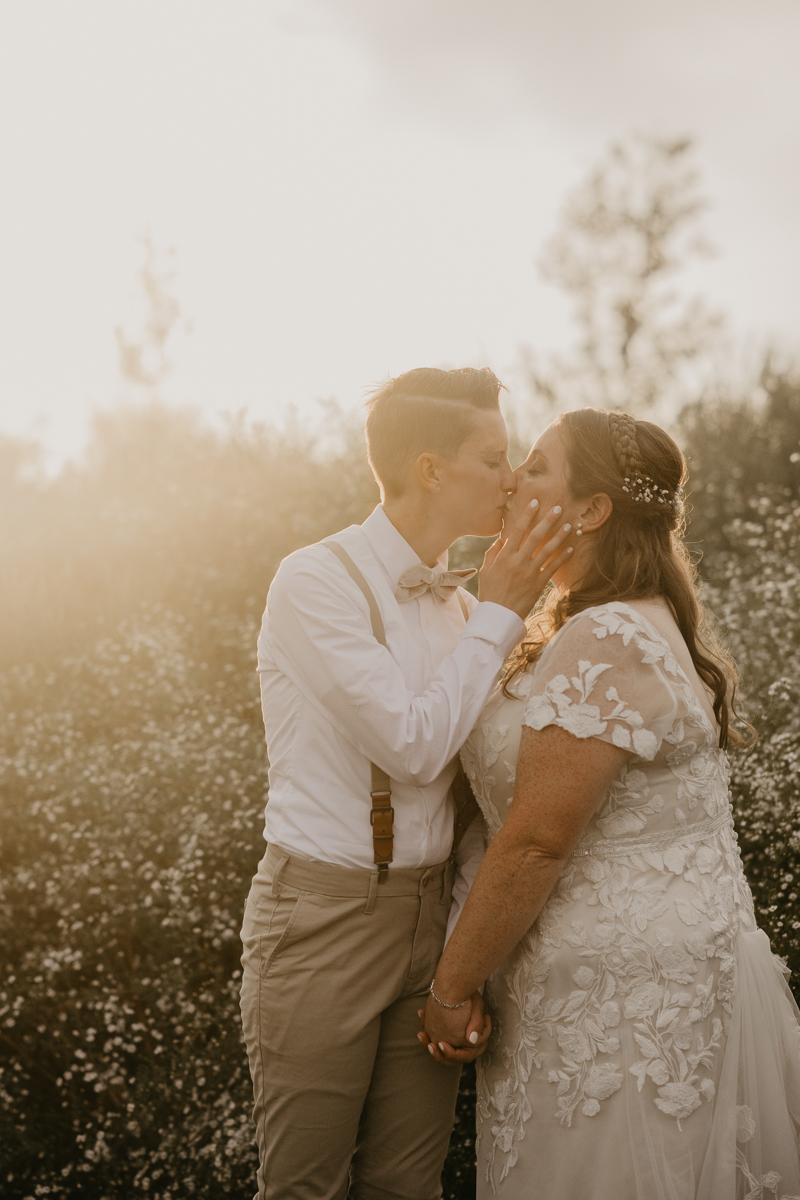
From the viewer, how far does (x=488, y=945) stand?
227cm

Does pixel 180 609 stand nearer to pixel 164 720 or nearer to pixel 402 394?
pixel 164 720

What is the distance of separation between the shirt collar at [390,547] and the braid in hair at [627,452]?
68 cm

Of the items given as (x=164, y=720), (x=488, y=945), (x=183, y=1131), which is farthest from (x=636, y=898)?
(x=164, y=720)

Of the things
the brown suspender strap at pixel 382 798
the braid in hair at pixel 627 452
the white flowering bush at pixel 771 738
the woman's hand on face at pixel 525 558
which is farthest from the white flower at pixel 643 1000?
the braid in hair at pixel 627 452

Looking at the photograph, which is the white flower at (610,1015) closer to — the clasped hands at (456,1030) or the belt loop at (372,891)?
the clasped hands at (456,1030)

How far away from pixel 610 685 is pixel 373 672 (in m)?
0.61

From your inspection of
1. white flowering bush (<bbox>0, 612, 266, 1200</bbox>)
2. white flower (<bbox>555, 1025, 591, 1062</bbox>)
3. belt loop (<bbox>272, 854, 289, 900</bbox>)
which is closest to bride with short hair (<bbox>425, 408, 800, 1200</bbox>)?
white flower (<bbox>555, 1025, 591, 1062</bbox>)

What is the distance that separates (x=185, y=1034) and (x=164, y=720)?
216 cm

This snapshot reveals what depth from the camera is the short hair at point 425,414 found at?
2723mm

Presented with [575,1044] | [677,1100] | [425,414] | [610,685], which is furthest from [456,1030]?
[425,414]

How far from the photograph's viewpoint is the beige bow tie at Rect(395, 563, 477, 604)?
8.62 feet

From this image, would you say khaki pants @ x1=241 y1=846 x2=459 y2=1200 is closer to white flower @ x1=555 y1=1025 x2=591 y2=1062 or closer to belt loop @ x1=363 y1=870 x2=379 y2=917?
belt loop @ x1=363 y1=870 x2=379 y2=917

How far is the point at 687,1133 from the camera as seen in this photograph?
220cm

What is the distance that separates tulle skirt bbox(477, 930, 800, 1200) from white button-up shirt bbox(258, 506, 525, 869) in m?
0.65
